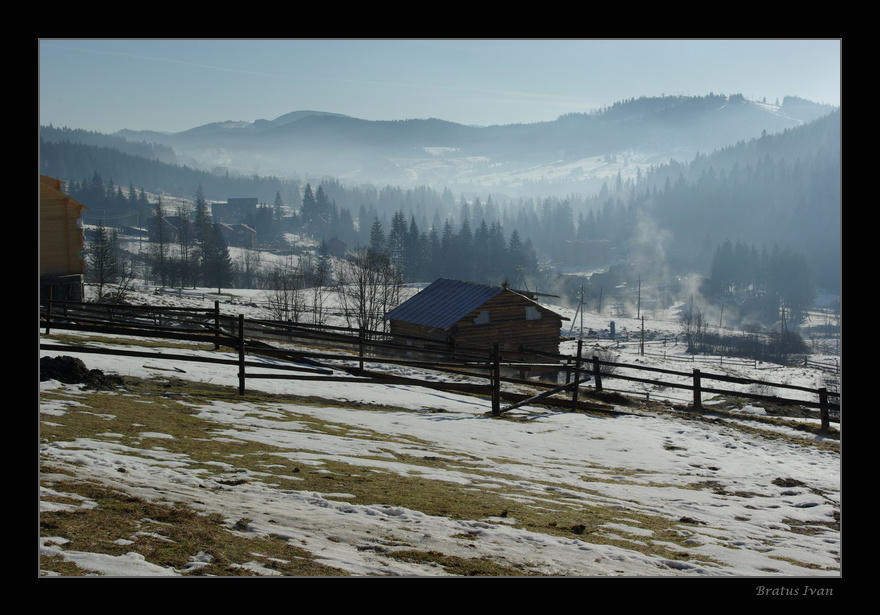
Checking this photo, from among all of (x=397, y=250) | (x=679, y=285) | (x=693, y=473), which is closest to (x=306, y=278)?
(x=397, y=250)

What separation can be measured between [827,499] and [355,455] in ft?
23.3

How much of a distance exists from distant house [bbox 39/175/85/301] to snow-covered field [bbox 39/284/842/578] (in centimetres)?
1950

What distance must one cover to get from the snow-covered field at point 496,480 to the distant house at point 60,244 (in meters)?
19.5

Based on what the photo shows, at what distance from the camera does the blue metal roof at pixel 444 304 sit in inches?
1572

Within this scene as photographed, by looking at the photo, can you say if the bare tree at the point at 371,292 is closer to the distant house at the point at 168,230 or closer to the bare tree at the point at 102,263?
the bare tree at the point at 102,263

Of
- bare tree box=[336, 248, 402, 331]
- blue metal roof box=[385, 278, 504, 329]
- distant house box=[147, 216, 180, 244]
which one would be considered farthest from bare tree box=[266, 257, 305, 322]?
distant house box=[147, 216, 180, 244]

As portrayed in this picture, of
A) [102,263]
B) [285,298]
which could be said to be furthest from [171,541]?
[285,298]

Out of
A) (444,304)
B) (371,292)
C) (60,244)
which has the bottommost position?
(444,304)

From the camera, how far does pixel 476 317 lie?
4009 centimetres

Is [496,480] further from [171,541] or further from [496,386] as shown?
[496,386]

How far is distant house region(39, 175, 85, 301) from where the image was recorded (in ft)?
112

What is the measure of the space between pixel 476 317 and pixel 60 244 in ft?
73.5
